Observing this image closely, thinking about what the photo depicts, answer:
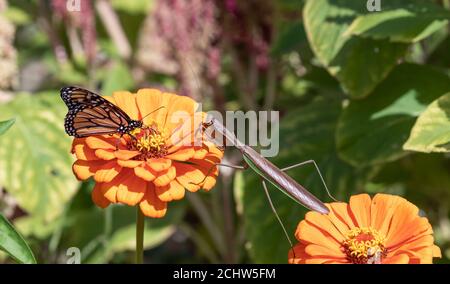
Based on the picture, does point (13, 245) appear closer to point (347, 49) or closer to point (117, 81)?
point (347, 49)

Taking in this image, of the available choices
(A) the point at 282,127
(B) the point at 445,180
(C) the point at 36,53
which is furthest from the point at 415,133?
(C) the point at 36,53

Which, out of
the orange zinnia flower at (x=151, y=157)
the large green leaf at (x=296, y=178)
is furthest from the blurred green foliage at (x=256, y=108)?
the orange zinnia flower at (x=151, y=157)

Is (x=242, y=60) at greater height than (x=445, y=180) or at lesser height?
greater

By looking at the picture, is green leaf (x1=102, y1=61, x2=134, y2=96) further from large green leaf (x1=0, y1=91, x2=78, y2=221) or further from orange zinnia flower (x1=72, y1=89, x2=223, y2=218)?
orange zinnia flower (x1=72, y1=89, x2=223, y2=218)

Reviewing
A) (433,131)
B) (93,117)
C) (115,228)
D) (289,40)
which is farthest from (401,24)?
(115,228)
